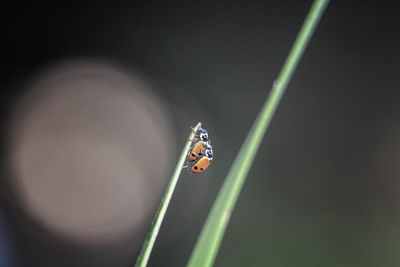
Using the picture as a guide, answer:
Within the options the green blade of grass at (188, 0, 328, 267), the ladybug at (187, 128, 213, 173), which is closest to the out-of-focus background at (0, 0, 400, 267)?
the ladybug at (187, 128, 213, 173)

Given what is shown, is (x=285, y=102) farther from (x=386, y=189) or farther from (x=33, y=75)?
(x=33, y=75)

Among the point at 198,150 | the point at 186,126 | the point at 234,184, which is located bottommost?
the point at 234,184

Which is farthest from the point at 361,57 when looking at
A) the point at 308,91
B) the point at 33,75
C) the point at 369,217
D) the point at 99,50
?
the point at 33,75

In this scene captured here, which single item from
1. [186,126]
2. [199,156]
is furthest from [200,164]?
[186,126]

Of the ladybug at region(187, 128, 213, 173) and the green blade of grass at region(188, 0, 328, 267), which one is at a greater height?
the ladybug at region(187, 128, 213, 173)

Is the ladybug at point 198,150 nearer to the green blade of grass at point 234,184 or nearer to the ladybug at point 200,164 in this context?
the ladybug at point 200,164

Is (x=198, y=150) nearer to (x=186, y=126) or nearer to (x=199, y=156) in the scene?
(x=199, y=156)

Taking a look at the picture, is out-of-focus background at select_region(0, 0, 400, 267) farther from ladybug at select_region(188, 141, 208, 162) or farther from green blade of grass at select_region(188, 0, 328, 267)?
green blade of grass at select_region(188, 0, 328, 267)

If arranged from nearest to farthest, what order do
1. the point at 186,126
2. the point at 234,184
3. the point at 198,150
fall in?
the point at 234,184, the point at 198,150, the point at 186,126

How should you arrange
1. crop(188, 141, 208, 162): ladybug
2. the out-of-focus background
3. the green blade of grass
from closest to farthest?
the green blade of grass, crop(188, 141, 208, 162): ladybug, the out-of-focus background
